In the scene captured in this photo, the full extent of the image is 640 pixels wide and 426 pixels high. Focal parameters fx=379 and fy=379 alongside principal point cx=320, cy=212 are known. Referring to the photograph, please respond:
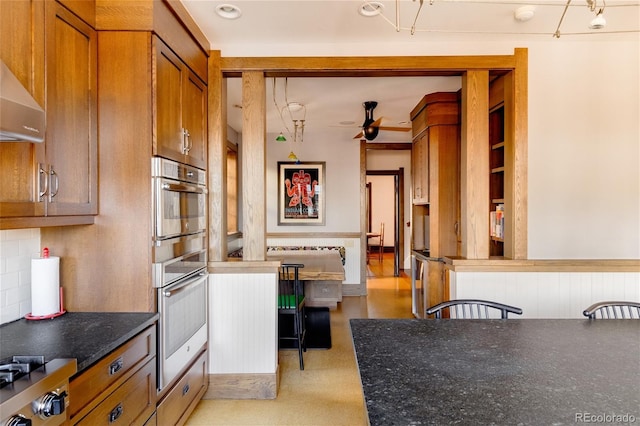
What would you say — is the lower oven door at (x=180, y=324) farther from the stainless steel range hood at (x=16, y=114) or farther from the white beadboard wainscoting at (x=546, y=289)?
the white beadboard wainscoting at (x=546, y=289)

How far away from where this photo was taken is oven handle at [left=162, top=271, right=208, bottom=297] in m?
2.06

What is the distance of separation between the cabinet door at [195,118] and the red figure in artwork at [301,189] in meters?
3.43

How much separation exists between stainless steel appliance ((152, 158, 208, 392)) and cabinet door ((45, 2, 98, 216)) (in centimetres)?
32

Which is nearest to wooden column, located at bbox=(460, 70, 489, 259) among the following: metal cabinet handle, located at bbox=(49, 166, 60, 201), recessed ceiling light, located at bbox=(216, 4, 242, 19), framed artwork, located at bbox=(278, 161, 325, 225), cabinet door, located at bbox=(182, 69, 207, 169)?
recessed ceiling light, located at bbox=(216, 4, 242, 19)

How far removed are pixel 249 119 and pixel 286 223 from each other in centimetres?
344

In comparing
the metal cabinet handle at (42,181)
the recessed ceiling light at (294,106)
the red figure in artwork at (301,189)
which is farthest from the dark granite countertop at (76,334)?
the red figure in artwork at (301,189)

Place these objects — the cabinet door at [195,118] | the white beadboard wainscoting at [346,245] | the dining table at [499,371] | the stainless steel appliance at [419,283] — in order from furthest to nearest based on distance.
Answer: the white beadboard wainscoting at [346,245] → the stainless steel appliance at [419,283] → the cabinet door at [195,118] → the dining table at [499,371]

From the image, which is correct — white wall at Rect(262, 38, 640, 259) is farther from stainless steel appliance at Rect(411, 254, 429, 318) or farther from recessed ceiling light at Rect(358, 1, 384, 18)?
stainless steel appliance at Rect(411, 254, 429, 318)

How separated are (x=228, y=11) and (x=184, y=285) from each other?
1.73 meters

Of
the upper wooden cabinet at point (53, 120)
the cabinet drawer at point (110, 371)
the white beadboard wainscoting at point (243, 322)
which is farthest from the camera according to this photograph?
the white beadboard wainscoting at point (243, 322)

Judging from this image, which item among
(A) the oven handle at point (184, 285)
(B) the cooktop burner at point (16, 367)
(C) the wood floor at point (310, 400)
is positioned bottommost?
Answer: (C) the wood floor at point (310, 400)

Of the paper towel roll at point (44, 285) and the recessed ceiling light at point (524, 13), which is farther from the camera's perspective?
the recessed ceiling light at point (524, 13)

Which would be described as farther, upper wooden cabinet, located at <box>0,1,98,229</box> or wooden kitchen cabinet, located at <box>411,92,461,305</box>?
wooden kitchen cabinet, located at <box>411,92,461,305</box>

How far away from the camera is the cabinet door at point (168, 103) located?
2021mm
